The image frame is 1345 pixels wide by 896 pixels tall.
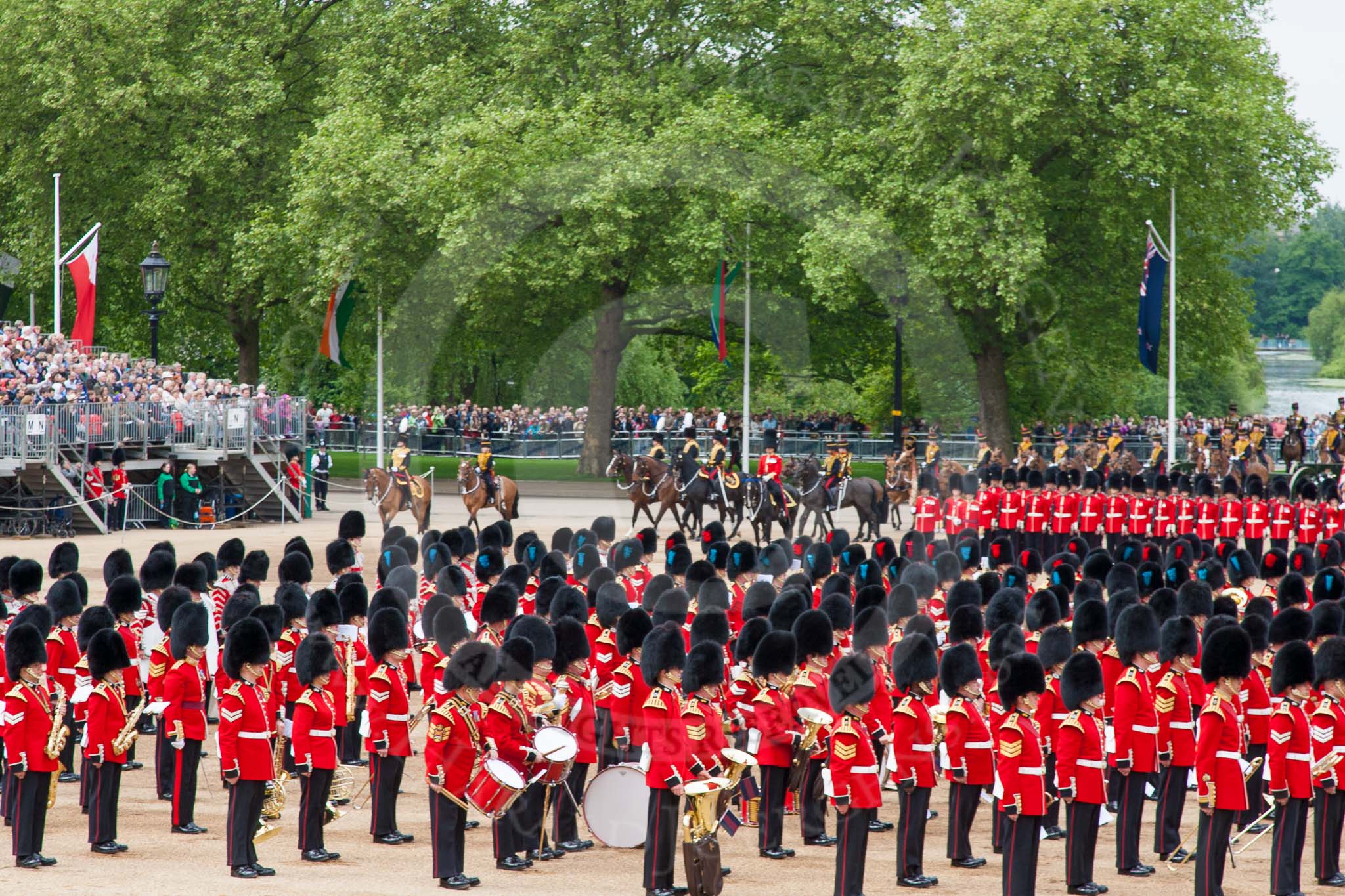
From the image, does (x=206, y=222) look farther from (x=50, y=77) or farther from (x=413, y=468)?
(x=413, y=468)

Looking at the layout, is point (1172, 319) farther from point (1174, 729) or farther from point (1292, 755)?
point (1292, 755)

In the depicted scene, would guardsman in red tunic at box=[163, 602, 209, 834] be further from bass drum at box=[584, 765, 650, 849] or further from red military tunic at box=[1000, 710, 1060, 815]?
red military tunic at box=[1000, 710, 1060, 815]

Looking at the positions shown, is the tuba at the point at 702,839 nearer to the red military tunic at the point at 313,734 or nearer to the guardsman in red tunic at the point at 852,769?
the guardsman in red tunic at the point at 852,769

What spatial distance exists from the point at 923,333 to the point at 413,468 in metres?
10.4

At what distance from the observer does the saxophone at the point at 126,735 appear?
905 centimetres

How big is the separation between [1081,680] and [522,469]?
95.6ft

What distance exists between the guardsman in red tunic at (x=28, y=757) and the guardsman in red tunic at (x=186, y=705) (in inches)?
27.4

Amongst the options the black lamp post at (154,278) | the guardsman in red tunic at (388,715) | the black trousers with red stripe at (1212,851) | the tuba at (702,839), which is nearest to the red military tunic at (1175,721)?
the black trousers with red stripe at (1212,851)

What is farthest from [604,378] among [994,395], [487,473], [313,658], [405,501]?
[313,658]

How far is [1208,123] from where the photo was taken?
29.9 metres

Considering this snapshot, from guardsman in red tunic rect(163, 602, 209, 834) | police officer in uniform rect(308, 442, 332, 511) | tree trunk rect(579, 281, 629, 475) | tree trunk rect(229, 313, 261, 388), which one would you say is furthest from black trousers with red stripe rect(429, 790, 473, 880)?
tree trunk rect(229, 313, 261, 388)

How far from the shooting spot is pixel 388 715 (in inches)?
371

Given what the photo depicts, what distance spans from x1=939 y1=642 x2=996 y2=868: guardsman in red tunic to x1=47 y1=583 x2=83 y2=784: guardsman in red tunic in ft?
16.5

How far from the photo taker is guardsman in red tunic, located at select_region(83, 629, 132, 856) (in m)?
9.07
